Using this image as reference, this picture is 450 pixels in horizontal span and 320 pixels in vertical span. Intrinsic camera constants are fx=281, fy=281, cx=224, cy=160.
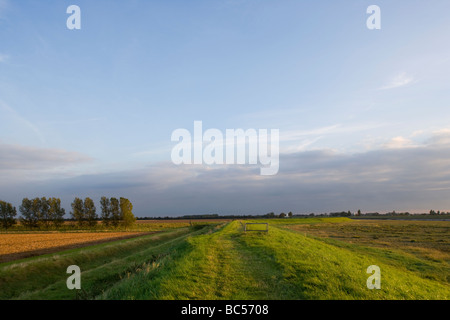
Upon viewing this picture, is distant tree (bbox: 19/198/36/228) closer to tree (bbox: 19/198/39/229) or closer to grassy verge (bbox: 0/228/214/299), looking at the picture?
tree (bbox: 19/198/39/229)

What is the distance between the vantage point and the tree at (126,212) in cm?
10531

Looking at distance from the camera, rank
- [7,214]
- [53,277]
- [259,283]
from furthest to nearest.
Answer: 1. [7,214]
2. [53,277]
3. [259,283]

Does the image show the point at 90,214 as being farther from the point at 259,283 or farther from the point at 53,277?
the point at 259,283

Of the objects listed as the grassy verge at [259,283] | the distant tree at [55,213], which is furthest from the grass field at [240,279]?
the distant tree at [55,213]

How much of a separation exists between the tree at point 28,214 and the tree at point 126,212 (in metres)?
31.8

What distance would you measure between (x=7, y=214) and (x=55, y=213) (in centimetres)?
1587

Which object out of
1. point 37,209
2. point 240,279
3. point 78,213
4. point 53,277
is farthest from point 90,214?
point 240,279

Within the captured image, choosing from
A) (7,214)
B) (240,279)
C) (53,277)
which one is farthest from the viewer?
(7,214)

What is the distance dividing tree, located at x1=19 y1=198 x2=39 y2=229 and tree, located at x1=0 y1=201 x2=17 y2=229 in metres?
3.29

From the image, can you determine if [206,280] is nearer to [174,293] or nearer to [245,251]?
[174,293]

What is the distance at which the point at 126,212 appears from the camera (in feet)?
348
